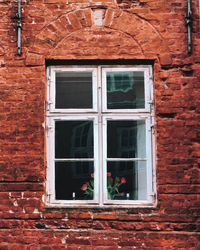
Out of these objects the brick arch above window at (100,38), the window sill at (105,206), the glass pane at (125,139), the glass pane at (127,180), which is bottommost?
the window sill at (105,206)

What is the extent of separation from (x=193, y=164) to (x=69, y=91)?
1.70m

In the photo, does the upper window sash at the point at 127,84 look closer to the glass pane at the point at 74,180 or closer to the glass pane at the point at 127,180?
the glass pane at the point at 127,180

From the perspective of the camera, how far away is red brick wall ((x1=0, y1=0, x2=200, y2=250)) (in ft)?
14.5

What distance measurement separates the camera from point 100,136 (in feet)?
15.3

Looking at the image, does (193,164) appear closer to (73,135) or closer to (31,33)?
(73,135)

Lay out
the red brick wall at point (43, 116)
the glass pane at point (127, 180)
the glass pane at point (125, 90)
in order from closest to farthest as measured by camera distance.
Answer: the red brick wall at point (43, 116), the glass pane at point (127, 180), the glass pane at point (125, 90)

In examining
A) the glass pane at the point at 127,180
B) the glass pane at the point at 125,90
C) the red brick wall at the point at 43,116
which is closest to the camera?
the red brick wall at the point at 43,116

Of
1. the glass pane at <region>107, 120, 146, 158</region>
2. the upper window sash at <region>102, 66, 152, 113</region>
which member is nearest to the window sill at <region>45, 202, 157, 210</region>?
the glass pane at <region>107, 120, 146, 158</region>

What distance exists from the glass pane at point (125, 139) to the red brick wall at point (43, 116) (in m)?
0.23

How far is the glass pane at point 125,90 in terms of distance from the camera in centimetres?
470

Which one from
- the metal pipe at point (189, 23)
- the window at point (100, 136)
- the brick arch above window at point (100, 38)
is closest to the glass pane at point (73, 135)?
the window at point (100, 136)

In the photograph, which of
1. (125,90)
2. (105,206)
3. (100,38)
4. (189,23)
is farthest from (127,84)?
(105,206)

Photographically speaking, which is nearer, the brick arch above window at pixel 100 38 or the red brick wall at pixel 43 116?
the red brick wall at pixel 43 116

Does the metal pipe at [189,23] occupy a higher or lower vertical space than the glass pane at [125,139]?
higher
